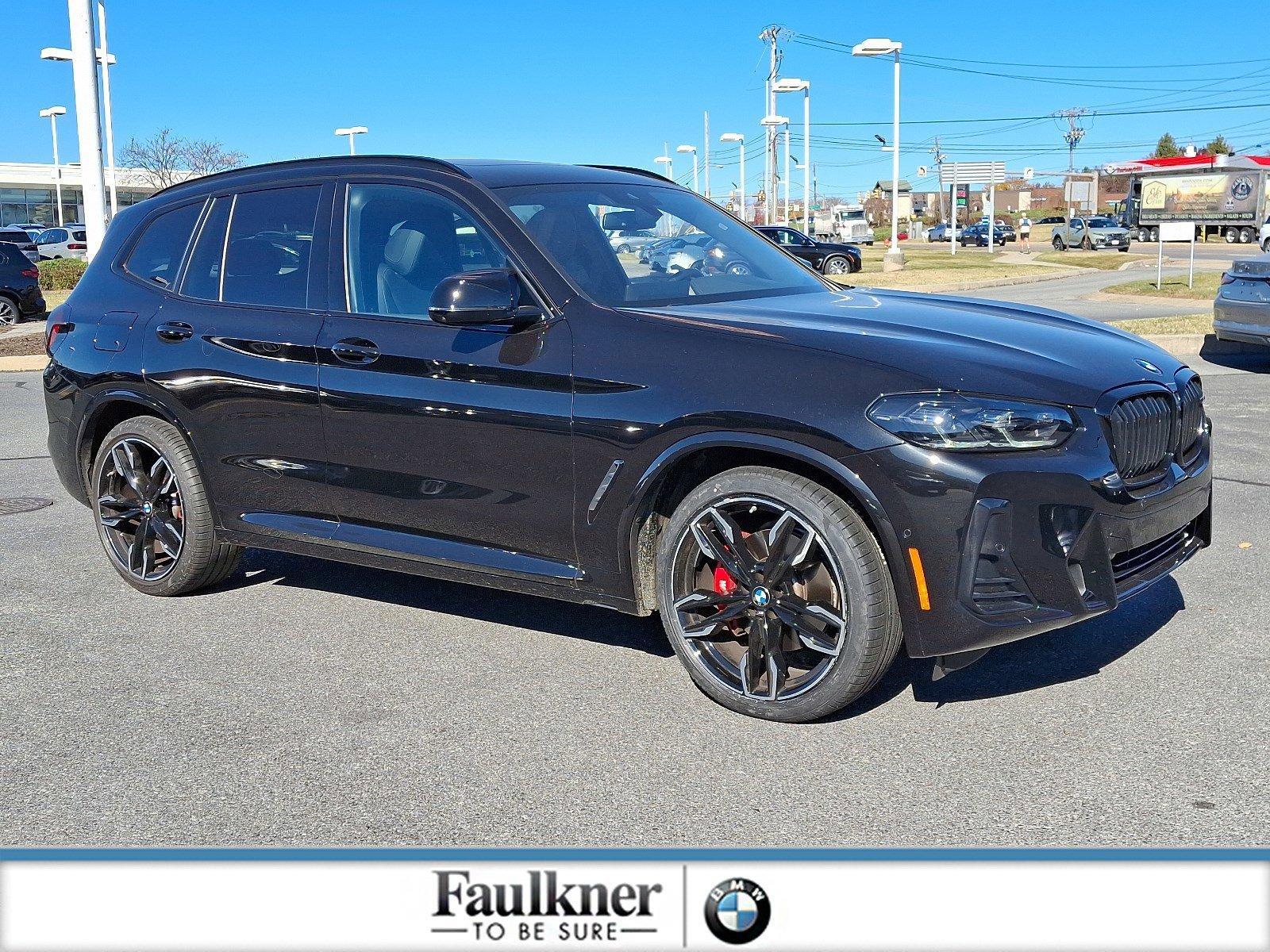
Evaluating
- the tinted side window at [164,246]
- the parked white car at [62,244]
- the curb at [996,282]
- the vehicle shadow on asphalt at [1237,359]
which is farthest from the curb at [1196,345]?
the parked white car at [62,244]

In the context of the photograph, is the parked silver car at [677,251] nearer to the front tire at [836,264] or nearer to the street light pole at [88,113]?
the street light pole at [88,113]

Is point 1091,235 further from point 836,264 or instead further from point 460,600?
point 460,600

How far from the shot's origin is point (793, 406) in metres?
4.01

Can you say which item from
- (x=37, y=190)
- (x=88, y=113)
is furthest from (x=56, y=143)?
(x=88, y=113)

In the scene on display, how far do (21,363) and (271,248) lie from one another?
543 inches

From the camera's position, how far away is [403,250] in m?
5.11

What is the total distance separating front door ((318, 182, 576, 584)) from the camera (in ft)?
15.0

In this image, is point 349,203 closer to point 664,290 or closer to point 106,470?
point 664,290

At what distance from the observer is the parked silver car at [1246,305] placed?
13062 millimetres

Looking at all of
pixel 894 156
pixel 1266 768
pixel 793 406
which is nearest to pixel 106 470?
pixel 793 406

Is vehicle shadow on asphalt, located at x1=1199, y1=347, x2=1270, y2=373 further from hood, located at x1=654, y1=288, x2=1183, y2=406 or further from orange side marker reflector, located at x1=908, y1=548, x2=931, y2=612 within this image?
orange side marker reflector, located at x1=908, y1=548, x2=931, y2=612

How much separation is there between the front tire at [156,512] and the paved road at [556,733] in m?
0.15

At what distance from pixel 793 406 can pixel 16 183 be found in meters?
103

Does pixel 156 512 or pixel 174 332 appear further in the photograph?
pixel 156 512
